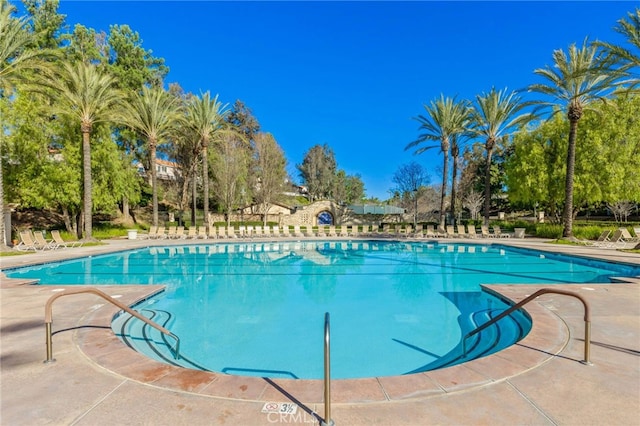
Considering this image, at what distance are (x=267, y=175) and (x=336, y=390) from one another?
109ft

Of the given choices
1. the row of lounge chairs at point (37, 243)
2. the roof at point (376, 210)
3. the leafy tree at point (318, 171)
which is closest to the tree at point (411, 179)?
the roof at point (376, 210)

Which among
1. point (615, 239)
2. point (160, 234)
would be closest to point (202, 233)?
point (160, 234)

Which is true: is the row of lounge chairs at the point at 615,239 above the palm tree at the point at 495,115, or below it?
below

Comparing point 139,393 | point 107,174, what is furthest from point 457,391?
point 107,174

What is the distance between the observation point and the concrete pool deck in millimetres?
2814

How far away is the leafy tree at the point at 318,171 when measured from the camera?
5950 cm

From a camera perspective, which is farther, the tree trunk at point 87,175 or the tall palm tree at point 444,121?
the tall palm tree at point 444,121

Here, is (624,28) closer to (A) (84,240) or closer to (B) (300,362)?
(B) (300,362)

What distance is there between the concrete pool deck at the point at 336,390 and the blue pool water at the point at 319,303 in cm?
124

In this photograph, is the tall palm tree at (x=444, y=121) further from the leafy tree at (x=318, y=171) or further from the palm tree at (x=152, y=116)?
the leafy tree at (x=318, y=171)

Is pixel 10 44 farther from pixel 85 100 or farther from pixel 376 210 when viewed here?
pixel 376 210

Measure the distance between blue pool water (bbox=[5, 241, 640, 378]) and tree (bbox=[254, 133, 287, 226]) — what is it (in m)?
18.2

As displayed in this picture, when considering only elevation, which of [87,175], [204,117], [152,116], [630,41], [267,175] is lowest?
[87,175]

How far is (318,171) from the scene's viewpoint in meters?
60.6
